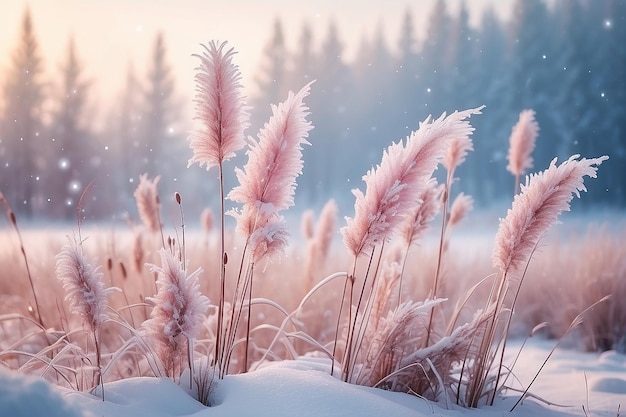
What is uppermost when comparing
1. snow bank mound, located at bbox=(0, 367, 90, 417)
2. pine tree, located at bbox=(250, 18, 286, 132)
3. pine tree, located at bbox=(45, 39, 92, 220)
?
pine tree, located at bbox=(250, 18, 286, 132)

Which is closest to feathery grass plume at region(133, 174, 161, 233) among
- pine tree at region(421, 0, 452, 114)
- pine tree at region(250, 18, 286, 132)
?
pine tree at region(421, 0, 452, 114)

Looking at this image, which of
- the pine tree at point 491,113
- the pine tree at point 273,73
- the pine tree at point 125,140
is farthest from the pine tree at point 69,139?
the pine tree at point 491,113

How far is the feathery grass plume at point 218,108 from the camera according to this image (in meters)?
2.04

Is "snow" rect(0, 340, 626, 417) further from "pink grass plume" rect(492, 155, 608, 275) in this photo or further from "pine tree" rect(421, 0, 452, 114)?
"pine tree" rect(421, 0, 452, 114)

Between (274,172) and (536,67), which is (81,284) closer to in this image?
(274,172)

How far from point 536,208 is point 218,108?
1180 mm

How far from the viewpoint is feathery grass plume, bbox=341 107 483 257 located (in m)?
2.05

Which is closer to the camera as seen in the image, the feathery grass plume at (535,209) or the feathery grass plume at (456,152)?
the feathery grass plume at (535,209)

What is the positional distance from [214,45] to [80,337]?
3.08 metres

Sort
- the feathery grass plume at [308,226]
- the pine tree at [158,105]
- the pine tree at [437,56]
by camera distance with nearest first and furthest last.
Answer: the feathery grass plume at [308,226] → the pine tree at [437,56] → the pine tree at [158,105]

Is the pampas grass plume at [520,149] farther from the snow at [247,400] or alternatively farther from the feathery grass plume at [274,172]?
the feathery grass plume at [274,172]

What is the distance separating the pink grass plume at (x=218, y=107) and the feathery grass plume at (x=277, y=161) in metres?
0.09

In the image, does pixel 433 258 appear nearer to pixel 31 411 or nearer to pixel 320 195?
pixel 31 411

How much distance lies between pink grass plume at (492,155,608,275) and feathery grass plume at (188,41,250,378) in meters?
1.03
